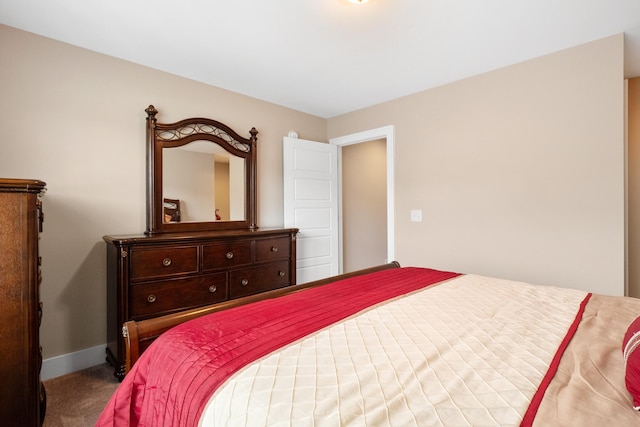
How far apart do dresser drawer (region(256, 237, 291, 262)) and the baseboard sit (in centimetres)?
141

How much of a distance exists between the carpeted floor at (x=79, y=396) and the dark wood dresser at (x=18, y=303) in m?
0.38

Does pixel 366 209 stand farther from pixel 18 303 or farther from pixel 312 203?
pixel 18 303

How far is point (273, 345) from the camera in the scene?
0.93 metres

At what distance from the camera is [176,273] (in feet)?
7.55

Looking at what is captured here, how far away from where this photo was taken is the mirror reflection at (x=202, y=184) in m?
2.72

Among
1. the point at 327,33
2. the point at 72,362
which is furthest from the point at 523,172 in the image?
the point at 72,362

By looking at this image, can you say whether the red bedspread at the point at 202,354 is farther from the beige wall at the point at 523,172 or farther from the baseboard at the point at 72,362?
the beige wall at the point at 523,172

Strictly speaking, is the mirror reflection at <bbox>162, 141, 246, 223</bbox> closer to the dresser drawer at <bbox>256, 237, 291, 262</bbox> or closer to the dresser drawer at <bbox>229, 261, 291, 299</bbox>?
the dresser drawer at <bbox>256, 237, 291, 262</bbox>

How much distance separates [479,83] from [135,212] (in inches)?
129

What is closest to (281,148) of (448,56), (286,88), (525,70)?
(286,88)

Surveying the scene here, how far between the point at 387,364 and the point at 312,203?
299cm

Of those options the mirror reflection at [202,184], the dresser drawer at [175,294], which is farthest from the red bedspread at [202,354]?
the mirror reflection at [202,184]

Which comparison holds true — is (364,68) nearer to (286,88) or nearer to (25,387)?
Answer: (286,88)

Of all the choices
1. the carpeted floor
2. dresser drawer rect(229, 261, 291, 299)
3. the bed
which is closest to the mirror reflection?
dresser drawer rect(229, 261, 291, 299)
